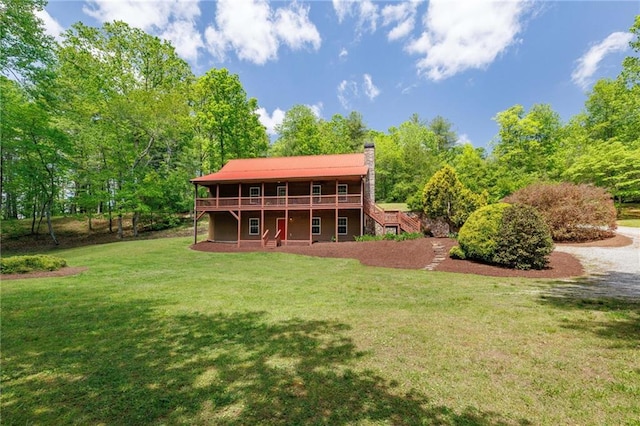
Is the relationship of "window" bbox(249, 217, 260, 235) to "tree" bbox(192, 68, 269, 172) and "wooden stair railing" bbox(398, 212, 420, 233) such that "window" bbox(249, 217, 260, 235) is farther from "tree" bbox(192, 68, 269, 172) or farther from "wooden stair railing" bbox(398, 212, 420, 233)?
"wooden stair railing" bbox(398, 212, 420, 233)

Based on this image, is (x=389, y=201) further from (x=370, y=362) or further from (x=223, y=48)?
(x=370, y=362)

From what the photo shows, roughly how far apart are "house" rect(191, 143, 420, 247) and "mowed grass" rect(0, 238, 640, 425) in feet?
41.8

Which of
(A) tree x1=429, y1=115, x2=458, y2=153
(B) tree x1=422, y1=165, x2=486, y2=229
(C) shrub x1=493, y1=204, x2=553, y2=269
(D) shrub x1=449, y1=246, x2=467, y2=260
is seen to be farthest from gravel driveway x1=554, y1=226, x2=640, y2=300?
(A) tree x1=429, y1=115, x2=458, y2=153

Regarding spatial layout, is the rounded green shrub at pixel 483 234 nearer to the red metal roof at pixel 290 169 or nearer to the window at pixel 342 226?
the red metal roof at pixel 290 169

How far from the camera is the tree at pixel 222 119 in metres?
29.0

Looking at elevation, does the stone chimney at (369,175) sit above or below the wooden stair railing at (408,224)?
above

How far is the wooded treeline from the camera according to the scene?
18.8 m

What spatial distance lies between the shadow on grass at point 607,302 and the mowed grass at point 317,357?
0.05m

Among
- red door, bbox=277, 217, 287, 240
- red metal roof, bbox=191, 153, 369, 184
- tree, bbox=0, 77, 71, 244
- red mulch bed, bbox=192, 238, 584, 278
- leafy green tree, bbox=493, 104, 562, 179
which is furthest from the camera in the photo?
leafy green tree, bbox=493, 104, 562, 179

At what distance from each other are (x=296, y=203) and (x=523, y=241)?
14122mm

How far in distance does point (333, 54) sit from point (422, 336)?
821 inches

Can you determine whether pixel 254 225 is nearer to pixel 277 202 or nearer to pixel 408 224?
pixel 277 202

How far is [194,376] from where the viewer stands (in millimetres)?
3404

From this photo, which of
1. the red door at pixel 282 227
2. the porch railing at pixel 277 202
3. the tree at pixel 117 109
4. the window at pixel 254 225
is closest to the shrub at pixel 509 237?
the porch railing at pixel 277 202
